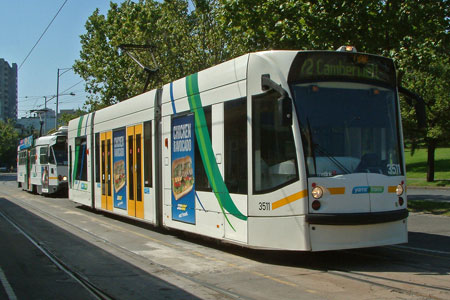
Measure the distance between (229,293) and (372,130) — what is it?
3431mm

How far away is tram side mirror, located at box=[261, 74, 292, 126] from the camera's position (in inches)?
287

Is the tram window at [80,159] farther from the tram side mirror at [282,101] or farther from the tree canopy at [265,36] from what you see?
the tram side mirror at [282,101]

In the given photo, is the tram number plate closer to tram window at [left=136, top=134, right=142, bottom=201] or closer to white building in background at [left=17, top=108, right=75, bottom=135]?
tram window at [left=136, top=134, right=142, bottom=201]

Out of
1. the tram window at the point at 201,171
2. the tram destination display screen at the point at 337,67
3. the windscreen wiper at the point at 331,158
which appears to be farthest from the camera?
the tram window at the point at 201,171

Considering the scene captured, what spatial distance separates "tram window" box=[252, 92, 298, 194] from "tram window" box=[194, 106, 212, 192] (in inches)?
59.0

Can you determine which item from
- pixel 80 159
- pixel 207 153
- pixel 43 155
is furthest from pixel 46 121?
pixel 207 153

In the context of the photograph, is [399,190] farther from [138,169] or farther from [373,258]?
[138,169]

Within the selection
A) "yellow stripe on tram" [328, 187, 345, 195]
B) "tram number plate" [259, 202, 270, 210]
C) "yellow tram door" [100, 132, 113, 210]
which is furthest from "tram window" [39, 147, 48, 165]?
"yellow stripe on tram" [328, 187, 345, 195]

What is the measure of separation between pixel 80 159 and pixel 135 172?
589 cm

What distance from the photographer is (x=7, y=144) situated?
326 feet

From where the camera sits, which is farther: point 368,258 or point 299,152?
point 368,258

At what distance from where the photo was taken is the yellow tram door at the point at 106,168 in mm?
14891

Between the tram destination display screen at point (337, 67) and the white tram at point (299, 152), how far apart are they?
0.05 ft

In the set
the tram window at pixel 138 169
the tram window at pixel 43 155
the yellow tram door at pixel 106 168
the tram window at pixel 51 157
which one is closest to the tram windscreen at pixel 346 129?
the tram window at pixel 138 169
